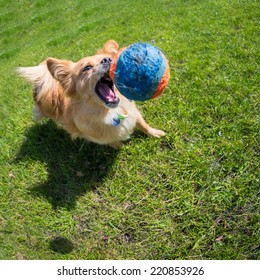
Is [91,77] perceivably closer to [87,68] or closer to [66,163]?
[87,68]

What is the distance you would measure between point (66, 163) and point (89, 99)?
1.36m

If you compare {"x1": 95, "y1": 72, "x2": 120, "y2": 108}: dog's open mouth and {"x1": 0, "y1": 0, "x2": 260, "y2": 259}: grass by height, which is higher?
{"x1": 95, "y1": 72, "x2": 120, "y2": 108}: dog's open mouth

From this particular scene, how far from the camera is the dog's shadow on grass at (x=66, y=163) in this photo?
4086mm

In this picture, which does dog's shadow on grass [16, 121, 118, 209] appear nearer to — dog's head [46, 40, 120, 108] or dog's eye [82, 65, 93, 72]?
dog's head [46, 40, 120, 108]

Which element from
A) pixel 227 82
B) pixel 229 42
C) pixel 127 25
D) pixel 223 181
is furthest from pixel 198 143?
pixel 127 25

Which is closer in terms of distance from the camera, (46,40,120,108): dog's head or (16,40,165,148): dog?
(46,40,120,108): dog's head

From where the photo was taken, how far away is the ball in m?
2.47

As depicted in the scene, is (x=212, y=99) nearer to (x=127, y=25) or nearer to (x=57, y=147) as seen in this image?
(x=57, y=147)

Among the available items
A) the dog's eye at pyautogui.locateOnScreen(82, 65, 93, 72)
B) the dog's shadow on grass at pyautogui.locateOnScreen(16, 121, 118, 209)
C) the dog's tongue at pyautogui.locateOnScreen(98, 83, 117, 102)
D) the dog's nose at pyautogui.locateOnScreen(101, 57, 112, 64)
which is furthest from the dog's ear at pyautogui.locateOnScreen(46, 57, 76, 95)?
the dog's shadow on grass at pyautogui.locateOnScreen(16, 121, 118, 209)

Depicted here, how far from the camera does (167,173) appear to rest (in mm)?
3754

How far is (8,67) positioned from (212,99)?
6213mm

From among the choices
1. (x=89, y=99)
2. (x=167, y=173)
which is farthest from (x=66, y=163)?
(x=167, y=173)

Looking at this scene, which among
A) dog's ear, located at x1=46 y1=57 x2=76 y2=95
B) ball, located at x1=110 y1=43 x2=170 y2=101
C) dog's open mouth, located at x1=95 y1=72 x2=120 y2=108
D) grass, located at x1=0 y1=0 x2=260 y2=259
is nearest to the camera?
ball, located at x1=110 y1=43 x2=170 y2=101

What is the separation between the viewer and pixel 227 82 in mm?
4340
